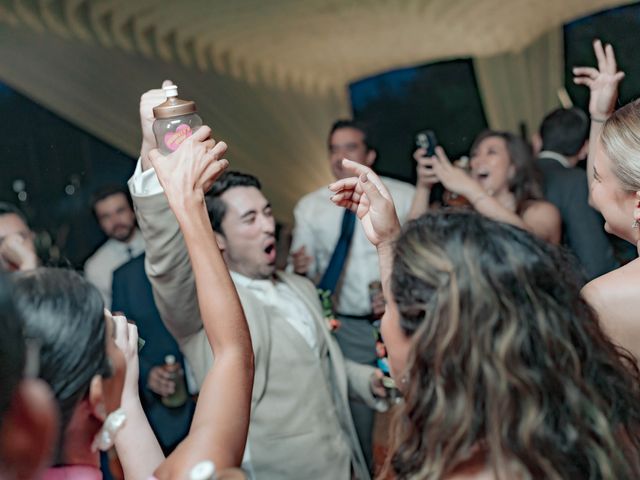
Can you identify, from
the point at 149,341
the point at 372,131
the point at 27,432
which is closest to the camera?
the point at 27,432

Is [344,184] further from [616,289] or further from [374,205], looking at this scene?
[616,289]

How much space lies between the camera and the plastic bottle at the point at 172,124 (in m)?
1.50

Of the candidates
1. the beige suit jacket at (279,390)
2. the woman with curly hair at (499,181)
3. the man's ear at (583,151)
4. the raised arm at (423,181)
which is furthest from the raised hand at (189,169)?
the man's ear at (583,151)

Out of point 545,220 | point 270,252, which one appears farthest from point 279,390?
point 545,220

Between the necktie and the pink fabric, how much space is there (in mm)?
2055

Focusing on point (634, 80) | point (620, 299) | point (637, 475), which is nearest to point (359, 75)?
point (634, 80)

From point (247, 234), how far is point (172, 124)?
80cm

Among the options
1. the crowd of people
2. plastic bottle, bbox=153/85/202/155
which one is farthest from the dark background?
plastic bottle, bbox=153/85/202/155

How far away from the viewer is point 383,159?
261 inches

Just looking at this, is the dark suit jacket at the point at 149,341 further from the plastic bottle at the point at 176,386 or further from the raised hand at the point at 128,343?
the raised hand at the point at 128,343

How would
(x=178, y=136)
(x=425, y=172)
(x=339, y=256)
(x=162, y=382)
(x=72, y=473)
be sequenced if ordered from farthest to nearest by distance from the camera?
(x=425, y=172)
(x=339, y=256)
(x=162, y=382)
(x=178, y=136)
(x=72, y=473)

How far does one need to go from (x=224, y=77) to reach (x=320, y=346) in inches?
159

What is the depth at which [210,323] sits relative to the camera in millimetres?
1308

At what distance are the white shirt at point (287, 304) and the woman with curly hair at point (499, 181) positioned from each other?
930mm
